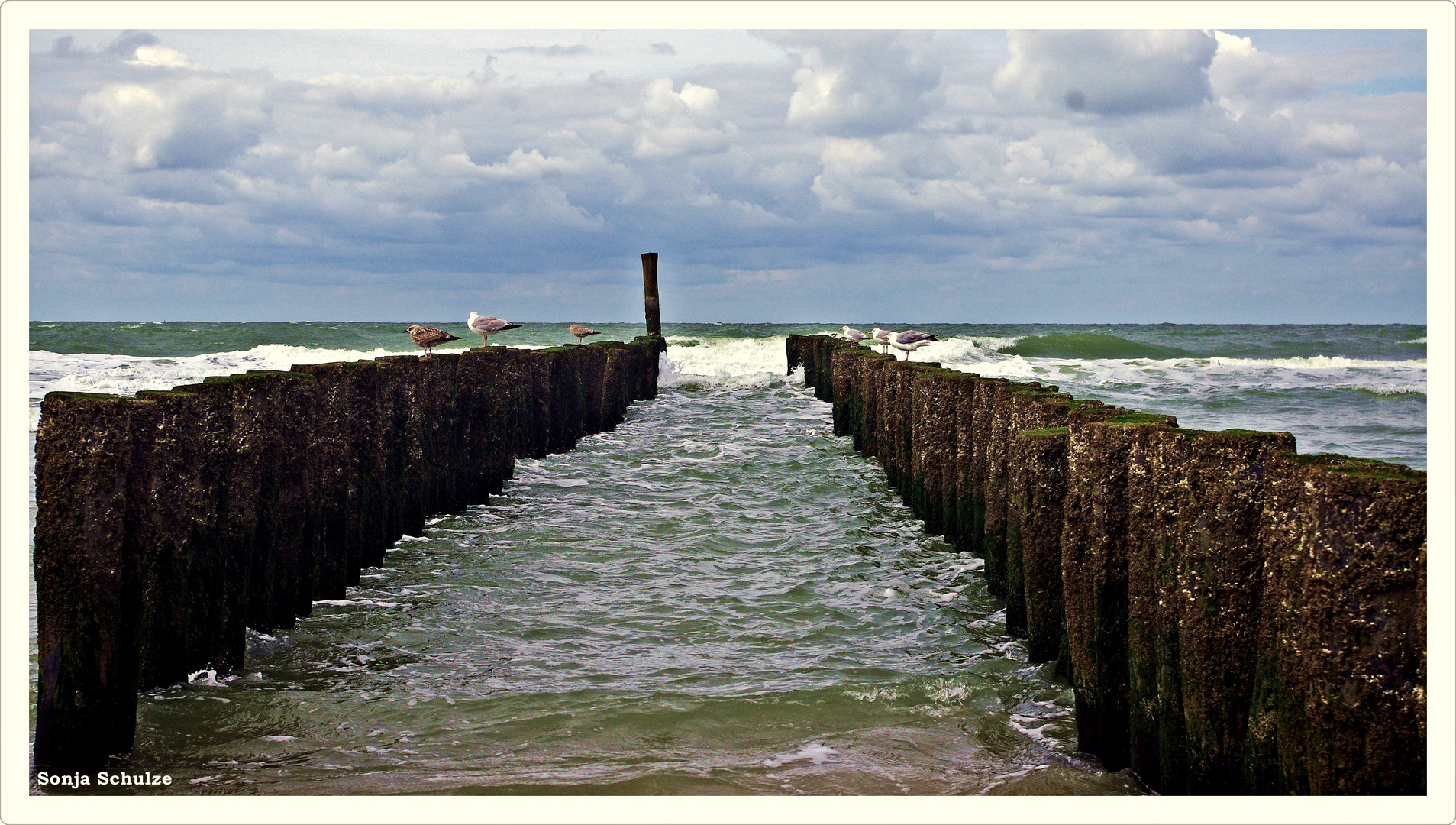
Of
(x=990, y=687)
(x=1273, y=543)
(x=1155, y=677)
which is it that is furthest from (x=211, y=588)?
(x=1273, y=543)

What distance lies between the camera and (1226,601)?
12.5 feet

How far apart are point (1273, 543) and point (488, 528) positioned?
7247mm

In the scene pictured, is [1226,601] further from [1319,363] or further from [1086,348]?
[1086,348]

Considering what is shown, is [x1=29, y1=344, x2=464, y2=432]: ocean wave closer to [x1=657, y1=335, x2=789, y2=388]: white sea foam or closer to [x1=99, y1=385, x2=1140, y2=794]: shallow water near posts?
[x1=657, y1=335, x2=789, y2=388]: white sea foam

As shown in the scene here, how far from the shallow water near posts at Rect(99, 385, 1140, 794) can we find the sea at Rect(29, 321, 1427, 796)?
17mm

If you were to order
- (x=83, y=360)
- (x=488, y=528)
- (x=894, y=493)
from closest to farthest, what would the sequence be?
(x=488, y=528) < (x=894, y=493) < (x=83, y=360)

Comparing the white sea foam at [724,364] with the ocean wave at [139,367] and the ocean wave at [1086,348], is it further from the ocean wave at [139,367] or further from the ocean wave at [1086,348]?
the ocean wave at [1086,348]

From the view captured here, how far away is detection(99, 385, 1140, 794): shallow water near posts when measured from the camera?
15.0ft

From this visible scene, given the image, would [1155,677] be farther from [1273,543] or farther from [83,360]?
[83,360]

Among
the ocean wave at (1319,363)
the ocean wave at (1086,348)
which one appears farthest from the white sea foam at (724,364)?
the ocean wave at (1319,363)

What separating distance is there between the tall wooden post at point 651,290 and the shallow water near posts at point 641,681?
62.1 ft

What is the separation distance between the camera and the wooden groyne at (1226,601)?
3.17m

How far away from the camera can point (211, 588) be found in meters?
5.55

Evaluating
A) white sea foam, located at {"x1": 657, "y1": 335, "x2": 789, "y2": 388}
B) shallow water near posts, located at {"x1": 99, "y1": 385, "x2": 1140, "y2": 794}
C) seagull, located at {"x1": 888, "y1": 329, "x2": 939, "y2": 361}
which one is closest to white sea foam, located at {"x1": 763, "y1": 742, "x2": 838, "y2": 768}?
shallow water near posts, located at {"x1": 99, "y1": 385, "x2": 1140, "y2": 794}
